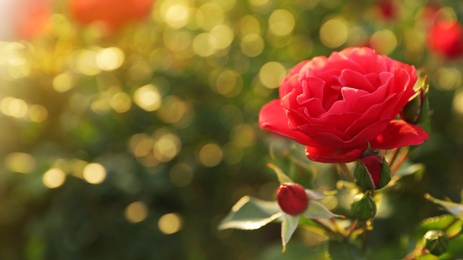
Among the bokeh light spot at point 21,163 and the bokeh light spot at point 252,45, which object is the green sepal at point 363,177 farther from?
the bokeh light spot at point 252,45

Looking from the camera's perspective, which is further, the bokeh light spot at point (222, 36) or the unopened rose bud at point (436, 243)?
the bokeh light spot at point (222, 36)

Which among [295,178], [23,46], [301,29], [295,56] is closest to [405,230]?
[295,178]

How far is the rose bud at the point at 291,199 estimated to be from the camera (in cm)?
102

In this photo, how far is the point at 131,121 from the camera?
1853 mm

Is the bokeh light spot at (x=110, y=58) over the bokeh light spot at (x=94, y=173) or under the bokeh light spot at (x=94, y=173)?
over

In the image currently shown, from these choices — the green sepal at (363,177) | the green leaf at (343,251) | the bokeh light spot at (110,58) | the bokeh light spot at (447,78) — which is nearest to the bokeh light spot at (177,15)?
the bokeh light spot at (110,58)

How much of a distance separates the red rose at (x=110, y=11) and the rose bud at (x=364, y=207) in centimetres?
104

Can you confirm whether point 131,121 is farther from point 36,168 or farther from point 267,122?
point 267,122

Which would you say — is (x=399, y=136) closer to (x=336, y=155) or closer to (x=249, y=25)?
(x=336, y=155)

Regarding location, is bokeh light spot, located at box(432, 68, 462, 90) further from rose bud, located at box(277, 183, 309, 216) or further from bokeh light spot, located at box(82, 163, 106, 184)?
rose bud, located at box(277, 183, 309, 216)

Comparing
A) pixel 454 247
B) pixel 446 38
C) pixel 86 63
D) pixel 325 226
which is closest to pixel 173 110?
pixel 86 63

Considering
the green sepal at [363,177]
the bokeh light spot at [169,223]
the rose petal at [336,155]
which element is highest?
the rose petal at [336,155]

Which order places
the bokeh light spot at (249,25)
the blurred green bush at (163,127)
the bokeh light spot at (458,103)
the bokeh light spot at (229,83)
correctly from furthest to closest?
the bokeh light spot at (249,25) < the bokeh light spot at (229,83) < the bokeh light spot at (458,103) < the blurred green bush at (163,127)

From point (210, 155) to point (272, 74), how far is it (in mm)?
297
